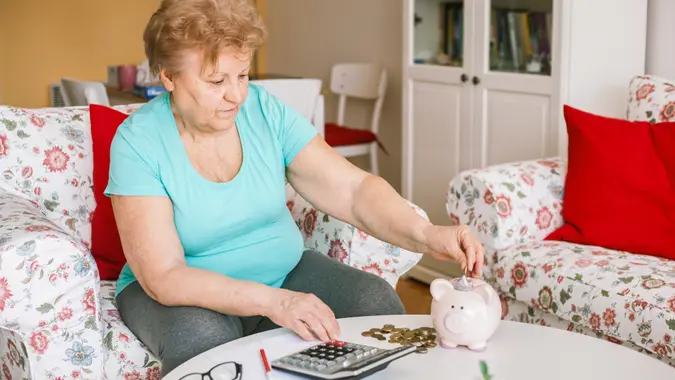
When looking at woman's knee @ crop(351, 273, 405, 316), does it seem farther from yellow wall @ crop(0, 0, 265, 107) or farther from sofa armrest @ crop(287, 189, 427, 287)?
yellow wall @ crop(0, 0, 265, 107)

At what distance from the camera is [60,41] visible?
5113 millimetres

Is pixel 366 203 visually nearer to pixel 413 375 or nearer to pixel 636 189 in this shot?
pixel 413 375

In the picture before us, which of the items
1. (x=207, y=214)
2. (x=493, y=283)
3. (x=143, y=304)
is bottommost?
(x=493, y=283)

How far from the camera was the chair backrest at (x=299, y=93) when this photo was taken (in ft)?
11.0

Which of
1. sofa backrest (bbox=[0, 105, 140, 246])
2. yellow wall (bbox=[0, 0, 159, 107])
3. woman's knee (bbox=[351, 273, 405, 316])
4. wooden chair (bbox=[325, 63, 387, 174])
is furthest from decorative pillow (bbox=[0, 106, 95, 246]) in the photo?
yellow wall (bbox=[0, 0, 159, 107])

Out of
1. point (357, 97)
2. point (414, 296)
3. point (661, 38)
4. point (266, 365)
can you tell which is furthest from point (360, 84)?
point (266, 365)

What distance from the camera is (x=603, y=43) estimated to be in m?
2.70

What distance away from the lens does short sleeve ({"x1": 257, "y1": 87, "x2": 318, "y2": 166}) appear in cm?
175

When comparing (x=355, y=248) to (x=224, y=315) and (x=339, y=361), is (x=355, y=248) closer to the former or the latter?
(x=224, y=315)

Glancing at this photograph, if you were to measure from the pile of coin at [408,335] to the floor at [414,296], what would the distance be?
1.60 metres

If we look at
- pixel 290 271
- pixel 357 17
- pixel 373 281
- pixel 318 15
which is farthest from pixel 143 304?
pixel 318 15

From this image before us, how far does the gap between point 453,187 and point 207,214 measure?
974 millimetres

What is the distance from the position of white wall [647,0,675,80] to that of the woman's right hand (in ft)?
6.15

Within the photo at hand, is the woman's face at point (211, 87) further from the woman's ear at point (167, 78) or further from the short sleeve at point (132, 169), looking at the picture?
the short sleeve at point (132, 169)
